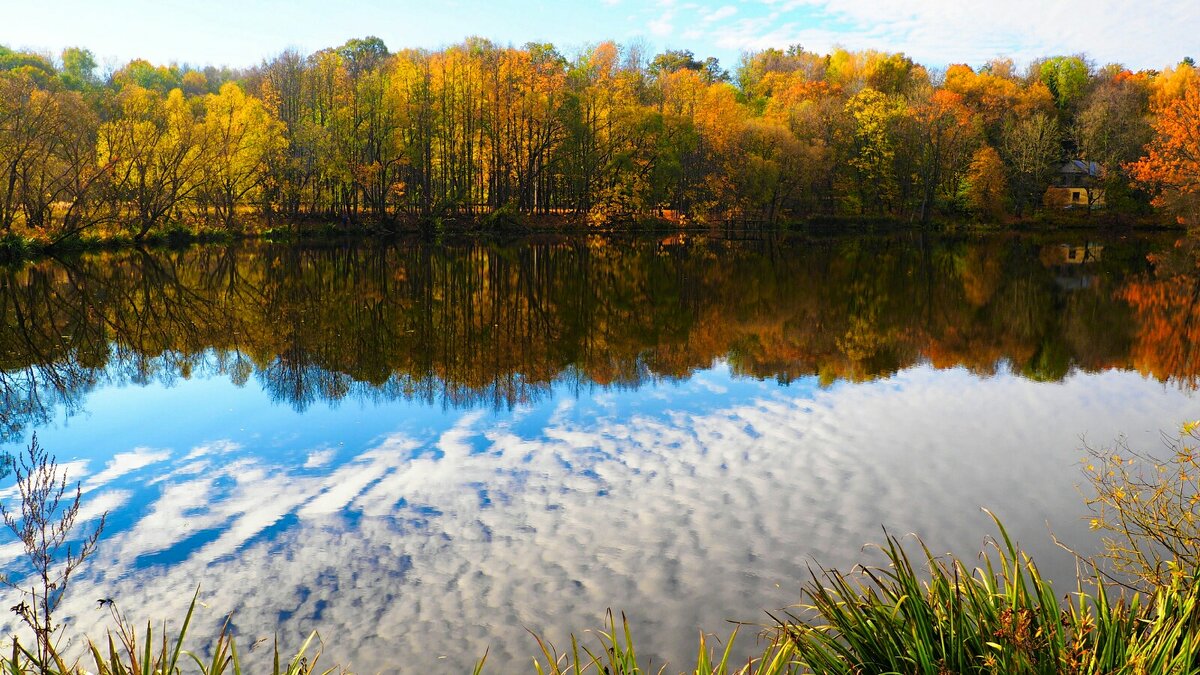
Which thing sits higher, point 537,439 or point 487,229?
point 487,229

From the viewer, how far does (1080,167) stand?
260 feet

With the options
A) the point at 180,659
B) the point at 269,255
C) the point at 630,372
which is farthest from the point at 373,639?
the point at 269,255

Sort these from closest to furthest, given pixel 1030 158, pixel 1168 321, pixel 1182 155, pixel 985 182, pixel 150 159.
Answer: pixel 1168 321, pixel 150 159, pixel 1182 155, pixel 985 182, pixel 1030 158

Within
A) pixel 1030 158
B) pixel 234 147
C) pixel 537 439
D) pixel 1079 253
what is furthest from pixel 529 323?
pixel 1030 158

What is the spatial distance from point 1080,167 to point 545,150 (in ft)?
176

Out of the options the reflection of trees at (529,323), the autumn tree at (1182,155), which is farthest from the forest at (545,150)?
the reflection of trees at (529,323)

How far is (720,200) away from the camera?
67938mm

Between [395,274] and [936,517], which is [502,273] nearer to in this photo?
[395,274]

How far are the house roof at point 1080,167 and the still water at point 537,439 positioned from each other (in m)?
60.5

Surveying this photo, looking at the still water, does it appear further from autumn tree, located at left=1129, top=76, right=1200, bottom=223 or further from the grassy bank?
autumn tree, located at left=1129, top=76, right=1200, bottom=223

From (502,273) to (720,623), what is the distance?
87.9ft

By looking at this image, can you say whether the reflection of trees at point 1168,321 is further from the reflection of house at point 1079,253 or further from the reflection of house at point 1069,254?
the reflection of house at point 1079,253

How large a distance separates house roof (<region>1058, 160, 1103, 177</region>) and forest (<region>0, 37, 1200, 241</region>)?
0.69 m

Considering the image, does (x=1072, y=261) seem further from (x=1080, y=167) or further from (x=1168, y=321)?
(x=1080, y=167)
